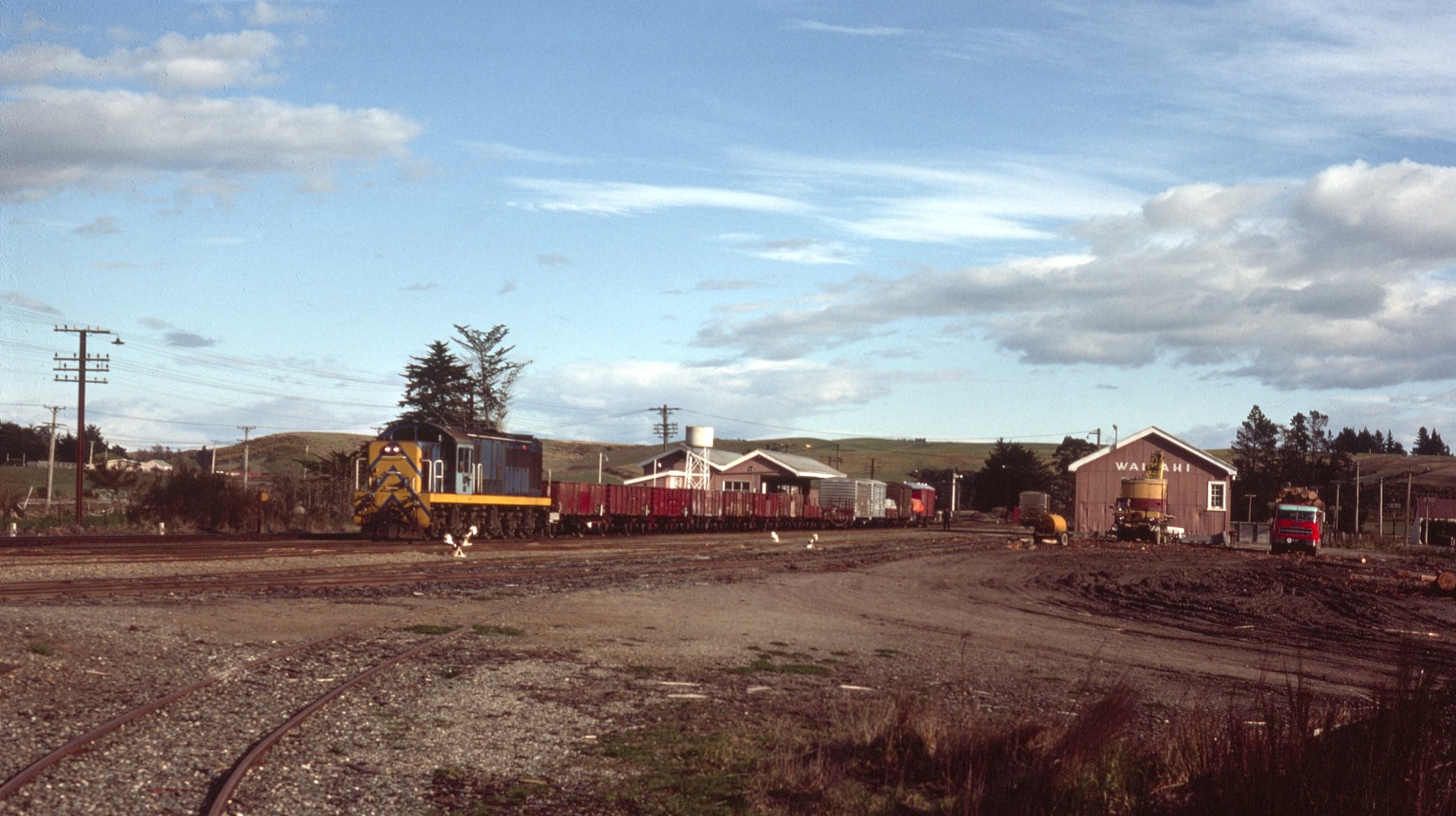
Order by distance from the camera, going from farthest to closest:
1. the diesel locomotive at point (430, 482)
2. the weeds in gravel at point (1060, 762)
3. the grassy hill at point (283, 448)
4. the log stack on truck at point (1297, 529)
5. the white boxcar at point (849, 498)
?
the grassy hill at point (283, 448), the white boxcar at point (849, 498), the log stack on truck at point (1297, 529), the diesel locomotive at point (430, 482), the weeds in gravel at point (1060, 762)

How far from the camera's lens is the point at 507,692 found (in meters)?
11.3

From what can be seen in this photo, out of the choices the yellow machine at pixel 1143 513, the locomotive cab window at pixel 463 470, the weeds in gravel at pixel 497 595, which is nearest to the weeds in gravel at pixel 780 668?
the weeds in gravel at pixel 497 595

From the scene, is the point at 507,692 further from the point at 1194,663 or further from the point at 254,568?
the point at 254,568

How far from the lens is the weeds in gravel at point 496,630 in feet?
50.8

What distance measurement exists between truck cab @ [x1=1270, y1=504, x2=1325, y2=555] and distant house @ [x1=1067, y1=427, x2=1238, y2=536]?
49.0 feet

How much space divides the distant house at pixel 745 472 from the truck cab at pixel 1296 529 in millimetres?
35187

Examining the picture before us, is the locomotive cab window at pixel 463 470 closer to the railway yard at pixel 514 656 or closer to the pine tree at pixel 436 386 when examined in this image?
the railway yard at pixel 514 656

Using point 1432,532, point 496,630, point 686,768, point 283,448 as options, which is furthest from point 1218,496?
point 283,448

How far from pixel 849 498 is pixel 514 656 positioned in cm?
5643

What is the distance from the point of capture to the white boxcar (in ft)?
226

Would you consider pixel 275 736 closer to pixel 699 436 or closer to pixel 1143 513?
pixel 1143 513

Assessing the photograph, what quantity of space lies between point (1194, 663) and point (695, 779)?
9947mm

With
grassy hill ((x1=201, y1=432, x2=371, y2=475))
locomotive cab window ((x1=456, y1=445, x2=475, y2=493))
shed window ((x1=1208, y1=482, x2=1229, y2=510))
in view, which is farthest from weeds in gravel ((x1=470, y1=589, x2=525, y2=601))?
grassy hill ((x1=201, y1=432, x2=371, y2=475))

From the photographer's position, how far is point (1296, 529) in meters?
48.5
